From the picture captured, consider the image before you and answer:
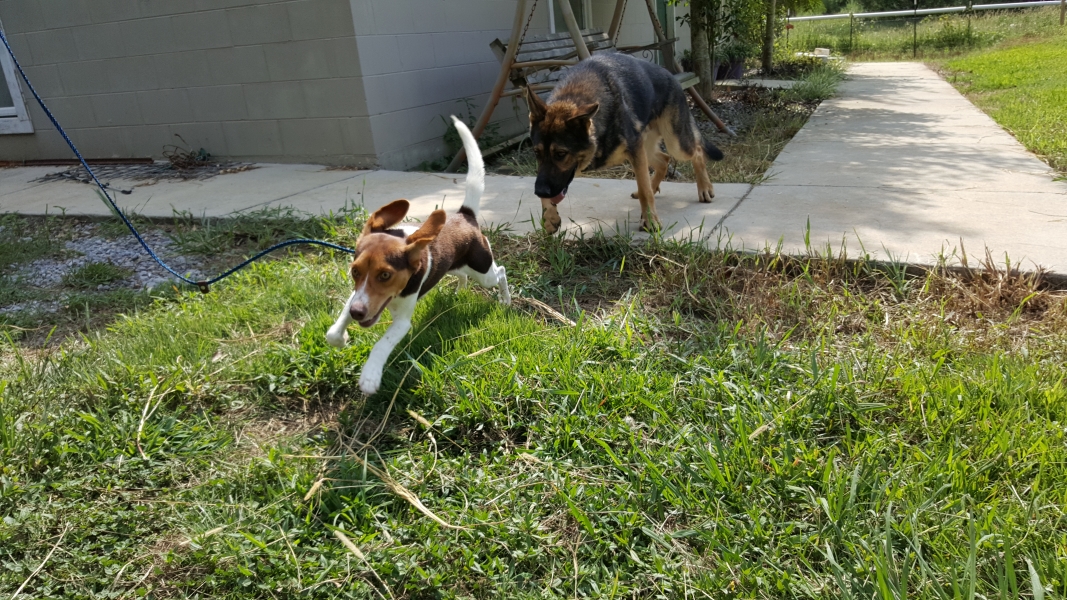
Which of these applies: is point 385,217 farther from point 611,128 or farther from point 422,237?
point 611,128

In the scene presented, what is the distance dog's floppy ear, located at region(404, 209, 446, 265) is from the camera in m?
2.32

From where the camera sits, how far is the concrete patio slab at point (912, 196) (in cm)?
341

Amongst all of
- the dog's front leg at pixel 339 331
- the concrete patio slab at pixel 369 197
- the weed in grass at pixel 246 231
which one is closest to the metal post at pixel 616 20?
the concrete patio slab at pixel 369 197

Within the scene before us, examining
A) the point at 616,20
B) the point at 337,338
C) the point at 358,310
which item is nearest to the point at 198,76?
the point at 616,20

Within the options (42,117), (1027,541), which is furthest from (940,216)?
(42,117)

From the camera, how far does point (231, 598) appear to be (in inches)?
67.6

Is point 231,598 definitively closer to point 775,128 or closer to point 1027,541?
point 1027,541

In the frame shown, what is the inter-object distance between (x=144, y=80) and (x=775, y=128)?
21.8 ft

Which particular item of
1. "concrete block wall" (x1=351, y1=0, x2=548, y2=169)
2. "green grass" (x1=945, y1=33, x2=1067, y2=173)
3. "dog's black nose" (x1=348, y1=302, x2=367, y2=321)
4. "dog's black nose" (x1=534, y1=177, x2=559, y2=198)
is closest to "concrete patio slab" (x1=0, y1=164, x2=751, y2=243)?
"dog's black nose" (x1=534, y1=177, x2=559, y2=198)

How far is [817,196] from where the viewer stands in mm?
4441

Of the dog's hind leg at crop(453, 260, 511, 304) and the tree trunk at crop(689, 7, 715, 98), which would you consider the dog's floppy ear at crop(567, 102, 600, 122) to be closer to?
the dog's hind leg at crop(453, 260, 511, 304)

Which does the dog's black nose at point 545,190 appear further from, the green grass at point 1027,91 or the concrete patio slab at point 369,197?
the green grass at point 1027,91

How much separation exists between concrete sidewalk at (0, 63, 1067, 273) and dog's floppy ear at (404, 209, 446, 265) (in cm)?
162

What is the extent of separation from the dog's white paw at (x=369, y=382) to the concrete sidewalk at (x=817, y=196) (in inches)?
73.4
